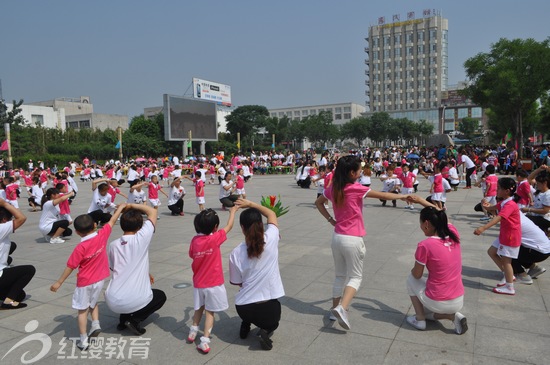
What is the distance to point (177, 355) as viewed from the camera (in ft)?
12.5

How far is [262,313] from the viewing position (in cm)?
381

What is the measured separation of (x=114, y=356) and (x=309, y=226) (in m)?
6.79

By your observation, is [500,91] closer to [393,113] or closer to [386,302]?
[386,302]

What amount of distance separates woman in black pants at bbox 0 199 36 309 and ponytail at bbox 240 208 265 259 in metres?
2.93

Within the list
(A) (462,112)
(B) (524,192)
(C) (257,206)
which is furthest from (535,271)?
(A) (462,112)

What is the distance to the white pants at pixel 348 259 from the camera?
13.7ft

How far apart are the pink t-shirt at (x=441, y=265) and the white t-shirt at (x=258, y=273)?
144 centimetres

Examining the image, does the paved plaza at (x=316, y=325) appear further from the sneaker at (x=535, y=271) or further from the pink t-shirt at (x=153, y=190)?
the pink t-shirt at (x=153, y=190)

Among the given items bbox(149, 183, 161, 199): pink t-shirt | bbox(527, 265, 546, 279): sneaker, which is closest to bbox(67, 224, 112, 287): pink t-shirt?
bbox(527, 265, 546, 279): sneaker

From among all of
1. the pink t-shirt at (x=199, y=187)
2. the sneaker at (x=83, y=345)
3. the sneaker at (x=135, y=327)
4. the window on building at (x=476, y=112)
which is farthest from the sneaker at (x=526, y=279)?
the window on building at (x=476, y=112)

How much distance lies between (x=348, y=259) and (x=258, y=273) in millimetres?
979

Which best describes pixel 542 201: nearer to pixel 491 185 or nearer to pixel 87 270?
pixel 491 185

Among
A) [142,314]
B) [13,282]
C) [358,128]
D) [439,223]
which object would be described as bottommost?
[142,314]

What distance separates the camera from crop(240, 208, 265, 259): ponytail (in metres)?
3.68
